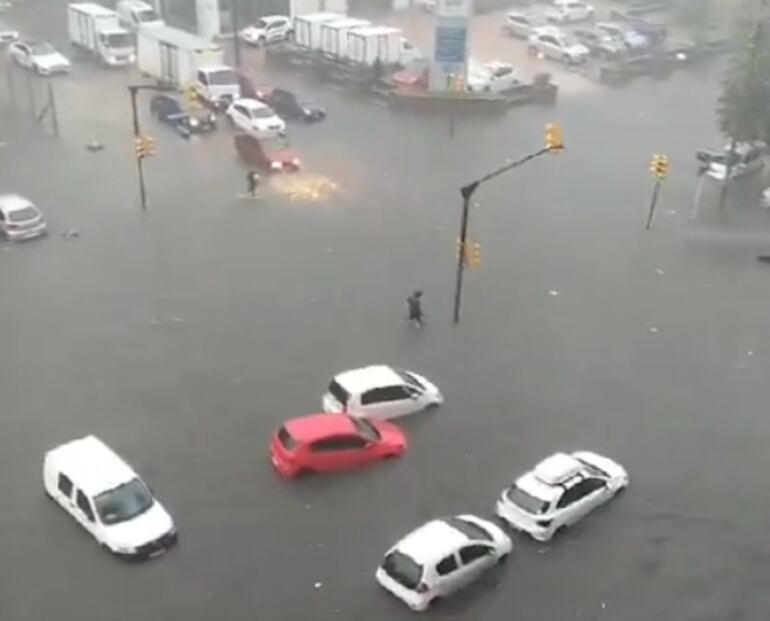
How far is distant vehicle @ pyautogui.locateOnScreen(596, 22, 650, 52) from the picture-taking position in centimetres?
4478

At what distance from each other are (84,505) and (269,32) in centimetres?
3086

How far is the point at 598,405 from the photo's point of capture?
2128cm

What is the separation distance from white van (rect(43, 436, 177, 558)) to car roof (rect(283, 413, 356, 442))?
2.64 m

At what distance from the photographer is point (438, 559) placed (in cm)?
1623

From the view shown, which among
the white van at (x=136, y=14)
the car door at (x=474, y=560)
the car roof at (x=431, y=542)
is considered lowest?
the car door at (x=474, y=560)

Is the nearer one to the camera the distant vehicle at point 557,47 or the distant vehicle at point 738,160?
the distant vehicle at point 738,160

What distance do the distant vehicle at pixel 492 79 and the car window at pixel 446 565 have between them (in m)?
24.3

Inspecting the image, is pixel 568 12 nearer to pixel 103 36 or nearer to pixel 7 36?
pixel 103 36

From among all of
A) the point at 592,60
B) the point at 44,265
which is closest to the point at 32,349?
the point at 44,265

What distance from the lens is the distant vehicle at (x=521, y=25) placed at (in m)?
47.1

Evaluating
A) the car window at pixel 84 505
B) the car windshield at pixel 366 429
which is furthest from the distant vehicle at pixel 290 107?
the car window at pixel 84 505

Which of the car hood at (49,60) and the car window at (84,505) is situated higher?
the car hood at (49,60)

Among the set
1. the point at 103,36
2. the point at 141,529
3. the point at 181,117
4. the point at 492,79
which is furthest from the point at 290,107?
the point at 141,529

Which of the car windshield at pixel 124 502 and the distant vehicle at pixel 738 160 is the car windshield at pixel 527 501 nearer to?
the car windshield at pixel 124 502
